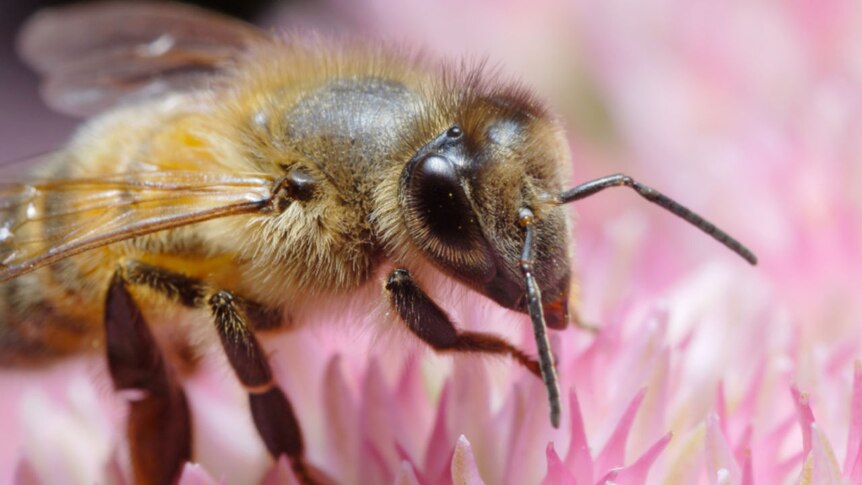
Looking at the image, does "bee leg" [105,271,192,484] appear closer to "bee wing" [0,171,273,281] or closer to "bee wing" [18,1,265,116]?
"bee wing" [0,171,273,281]

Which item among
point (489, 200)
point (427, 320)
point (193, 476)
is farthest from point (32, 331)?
point (489, 200)

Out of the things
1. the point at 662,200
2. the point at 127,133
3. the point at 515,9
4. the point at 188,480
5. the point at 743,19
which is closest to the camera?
the point at 662,200

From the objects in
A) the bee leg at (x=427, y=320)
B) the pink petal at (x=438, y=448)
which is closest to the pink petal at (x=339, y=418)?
the pink petal at (x=438, y=448)

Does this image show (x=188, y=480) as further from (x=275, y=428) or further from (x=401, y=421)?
(x=401, y=421)

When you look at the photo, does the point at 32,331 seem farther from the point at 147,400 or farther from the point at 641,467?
the point at 641,467

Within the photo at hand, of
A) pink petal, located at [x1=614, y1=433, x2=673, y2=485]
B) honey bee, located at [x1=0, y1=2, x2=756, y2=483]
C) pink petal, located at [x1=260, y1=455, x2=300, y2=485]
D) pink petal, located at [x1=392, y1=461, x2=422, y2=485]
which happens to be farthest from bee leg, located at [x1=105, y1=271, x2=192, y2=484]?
pink petal, located at [x1=614, y1=433, x2=673, y2=485]

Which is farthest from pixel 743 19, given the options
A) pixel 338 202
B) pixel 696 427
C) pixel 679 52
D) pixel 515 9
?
pixel 338 202
